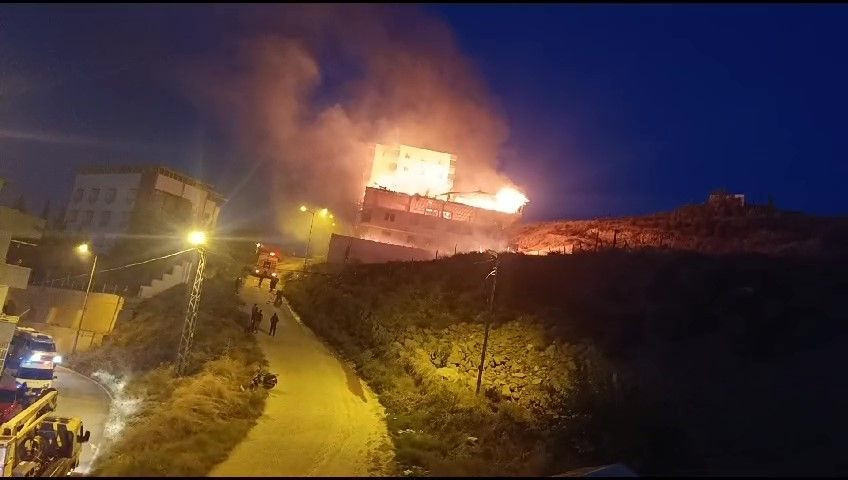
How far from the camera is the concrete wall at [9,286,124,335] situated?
38688mm

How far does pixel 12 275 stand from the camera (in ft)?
98.5

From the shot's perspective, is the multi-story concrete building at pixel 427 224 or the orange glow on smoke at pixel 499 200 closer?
the multi-story concrete building at pixel 427 224

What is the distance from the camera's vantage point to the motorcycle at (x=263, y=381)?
78.0ft

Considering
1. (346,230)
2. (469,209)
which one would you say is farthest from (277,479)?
(346,230)

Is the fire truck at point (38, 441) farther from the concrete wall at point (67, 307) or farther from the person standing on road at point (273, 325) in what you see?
the concrete wall at point (67, 307)

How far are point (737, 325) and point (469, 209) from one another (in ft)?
128

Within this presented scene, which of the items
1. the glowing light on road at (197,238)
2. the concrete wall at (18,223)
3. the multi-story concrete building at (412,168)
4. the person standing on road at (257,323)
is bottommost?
the person standing on road at (257,323)

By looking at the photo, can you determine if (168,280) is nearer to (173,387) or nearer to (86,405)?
(86,405)

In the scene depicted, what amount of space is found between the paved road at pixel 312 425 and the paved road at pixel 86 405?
7.06m

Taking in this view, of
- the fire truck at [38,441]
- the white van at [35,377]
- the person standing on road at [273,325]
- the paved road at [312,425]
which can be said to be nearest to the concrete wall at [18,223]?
the white van at [35,377]

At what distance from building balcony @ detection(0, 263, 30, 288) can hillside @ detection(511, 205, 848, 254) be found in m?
37.6

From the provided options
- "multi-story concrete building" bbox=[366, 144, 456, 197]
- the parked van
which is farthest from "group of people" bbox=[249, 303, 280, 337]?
"multi-story concrete building" bbox=[366, 144, 456, 197]

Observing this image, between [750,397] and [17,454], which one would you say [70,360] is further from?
[750,397]

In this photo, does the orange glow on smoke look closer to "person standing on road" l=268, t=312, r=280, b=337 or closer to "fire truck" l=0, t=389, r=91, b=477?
"person standing on road" l=268, t=312, r=280, b=337
